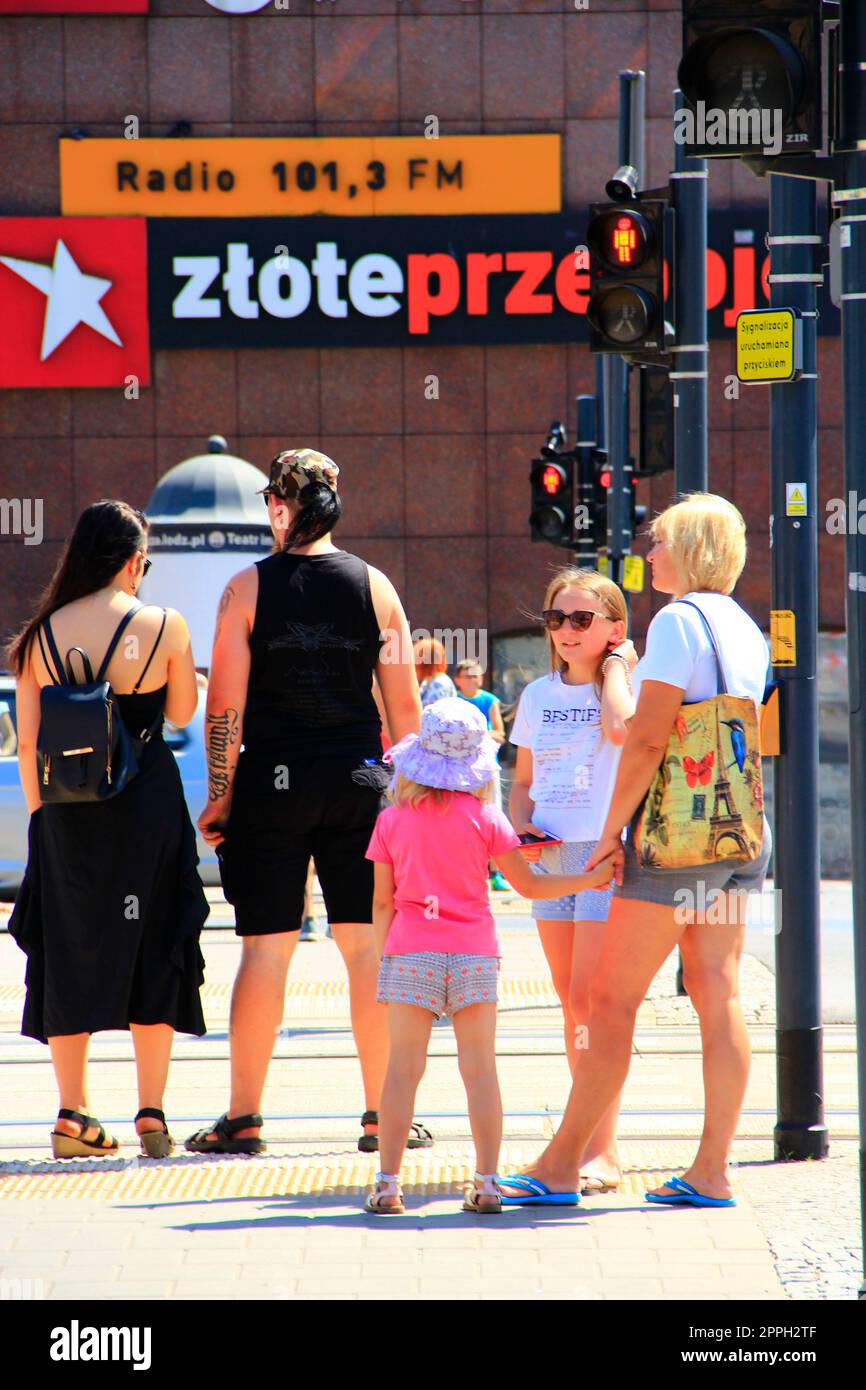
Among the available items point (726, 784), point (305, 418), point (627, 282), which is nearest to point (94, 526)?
point (726, 784)

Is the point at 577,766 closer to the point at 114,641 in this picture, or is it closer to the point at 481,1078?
the point at 481,1078

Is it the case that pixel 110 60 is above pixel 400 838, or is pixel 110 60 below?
above

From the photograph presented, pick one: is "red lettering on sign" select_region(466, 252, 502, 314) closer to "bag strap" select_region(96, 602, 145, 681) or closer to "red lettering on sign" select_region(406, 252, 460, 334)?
"red lettering on sign" select_region(406, 252, 460, 334)

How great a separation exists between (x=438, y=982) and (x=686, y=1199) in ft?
2.93

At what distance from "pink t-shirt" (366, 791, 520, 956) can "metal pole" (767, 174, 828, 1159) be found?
4.45 ft

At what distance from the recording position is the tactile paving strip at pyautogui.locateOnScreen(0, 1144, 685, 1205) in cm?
511

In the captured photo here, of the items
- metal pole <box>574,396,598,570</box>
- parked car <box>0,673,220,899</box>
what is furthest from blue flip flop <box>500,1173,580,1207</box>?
metal pole <box>574,396,598,570</box>

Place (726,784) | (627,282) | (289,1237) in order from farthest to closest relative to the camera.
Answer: (627,282) → (726,784) → (289,1237)

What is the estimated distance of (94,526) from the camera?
573 centimetres

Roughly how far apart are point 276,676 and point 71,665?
63 cm

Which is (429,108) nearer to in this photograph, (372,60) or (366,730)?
(372,60)

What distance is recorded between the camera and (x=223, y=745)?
5.69 m

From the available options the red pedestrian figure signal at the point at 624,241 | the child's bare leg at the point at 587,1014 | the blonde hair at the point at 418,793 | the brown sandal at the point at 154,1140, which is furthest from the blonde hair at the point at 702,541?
the red pedestrian figure signal at the point at 624,241

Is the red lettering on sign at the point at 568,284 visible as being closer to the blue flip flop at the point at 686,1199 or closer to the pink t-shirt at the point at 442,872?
the pink t-shirt at the point at 442,872
